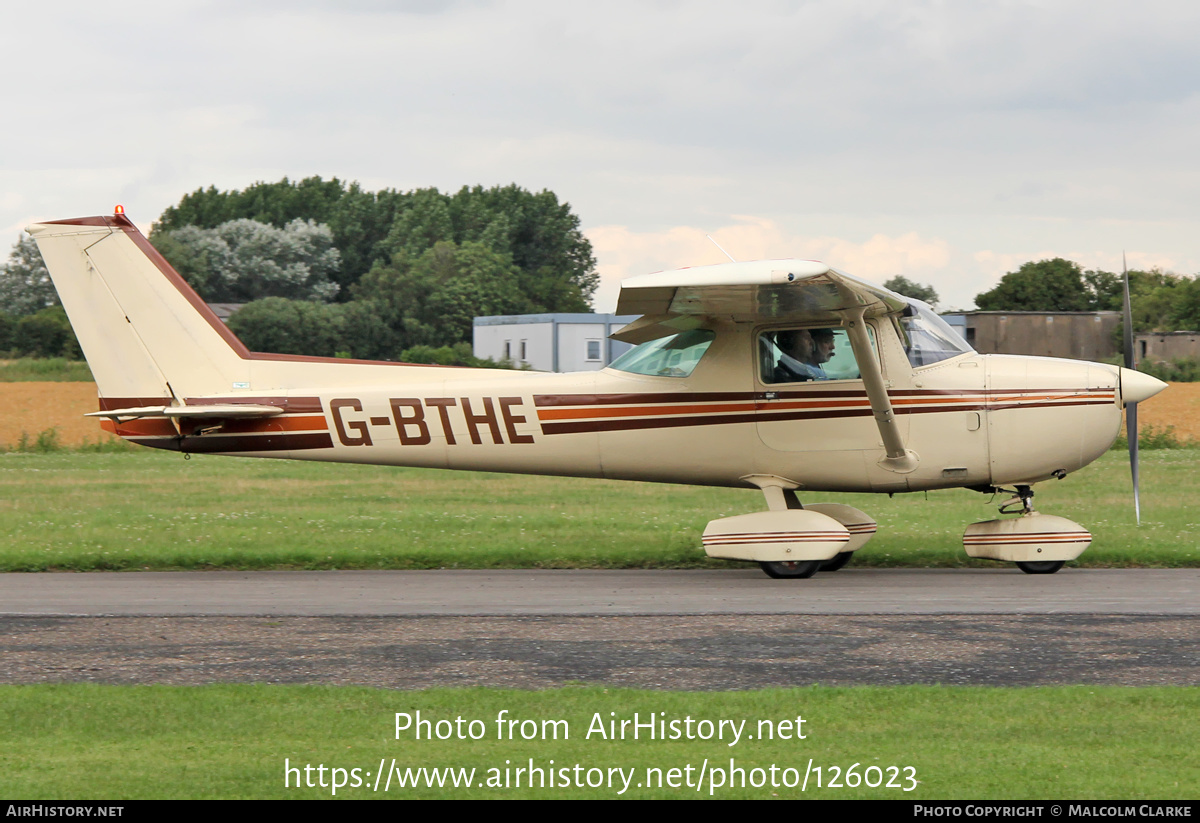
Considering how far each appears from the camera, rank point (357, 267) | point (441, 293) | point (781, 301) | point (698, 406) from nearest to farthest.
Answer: point (781, 301)
point (698, 406)
point (441, 293)
point (357, 267)

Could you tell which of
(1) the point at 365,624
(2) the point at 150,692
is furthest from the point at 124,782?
(1) the point at 365,624

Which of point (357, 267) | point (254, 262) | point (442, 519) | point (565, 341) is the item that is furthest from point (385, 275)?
point (442, 519)

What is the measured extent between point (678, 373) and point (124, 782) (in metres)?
7.61

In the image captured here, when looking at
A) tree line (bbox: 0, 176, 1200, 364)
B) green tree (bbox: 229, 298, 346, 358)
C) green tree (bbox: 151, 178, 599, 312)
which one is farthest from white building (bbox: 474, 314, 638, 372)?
green tree (bbox: 151, 178, 599, 312)

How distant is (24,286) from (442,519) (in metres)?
81.1

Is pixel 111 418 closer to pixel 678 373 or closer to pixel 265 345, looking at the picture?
pixel 678 373

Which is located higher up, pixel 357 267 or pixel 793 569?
pixel 357 267

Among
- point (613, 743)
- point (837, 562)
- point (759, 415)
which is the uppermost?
point (759, 415)

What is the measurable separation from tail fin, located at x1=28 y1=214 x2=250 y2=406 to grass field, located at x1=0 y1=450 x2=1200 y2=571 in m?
1.80

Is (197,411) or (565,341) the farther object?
(565,341)

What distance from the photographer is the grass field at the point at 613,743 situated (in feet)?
16.3

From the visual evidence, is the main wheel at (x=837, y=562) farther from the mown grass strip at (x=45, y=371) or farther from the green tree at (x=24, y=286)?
the green tree at (x=24, y=286)

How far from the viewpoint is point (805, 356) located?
38.4 feet

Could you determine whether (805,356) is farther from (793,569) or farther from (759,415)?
(793,569)
